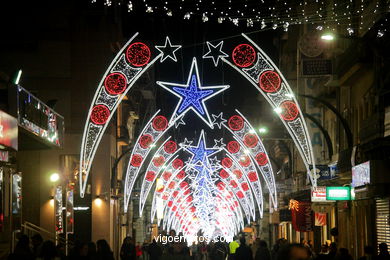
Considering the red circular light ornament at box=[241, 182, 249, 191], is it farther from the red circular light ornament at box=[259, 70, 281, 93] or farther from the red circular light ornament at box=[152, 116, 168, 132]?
the red circular light ornament at box=[259, 70, 281, 93]

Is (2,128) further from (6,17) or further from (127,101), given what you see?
(127,101)

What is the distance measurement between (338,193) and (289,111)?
3.62 metres

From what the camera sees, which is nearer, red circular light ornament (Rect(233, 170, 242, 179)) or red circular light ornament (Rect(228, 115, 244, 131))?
red circular light ornament (Rect(228, 115, 244, 131))

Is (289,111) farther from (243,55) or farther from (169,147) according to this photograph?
(169,147)

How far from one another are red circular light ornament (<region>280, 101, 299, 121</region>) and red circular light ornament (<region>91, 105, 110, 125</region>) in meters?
6.37

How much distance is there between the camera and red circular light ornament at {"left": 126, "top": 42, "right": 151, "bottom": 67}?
29938mm

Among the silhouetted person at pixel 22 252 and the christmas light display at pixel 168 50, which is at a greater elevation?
the christmas light display at pixel 168 50

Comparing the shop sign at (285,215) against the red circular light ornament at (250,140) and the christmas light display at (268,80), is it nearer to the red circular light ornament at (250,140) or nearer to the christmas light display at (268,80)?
the red circular light ornament at (250,140)

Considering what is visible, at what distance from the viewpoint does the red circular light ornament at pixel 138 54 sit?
29.9m

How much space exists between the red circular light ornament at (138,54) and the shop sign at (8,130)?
9863mm

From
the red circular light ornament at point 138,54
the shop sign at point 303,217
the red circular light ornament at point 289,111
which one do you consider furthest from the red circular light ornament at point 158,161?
the red circular light ornament at point 138,54

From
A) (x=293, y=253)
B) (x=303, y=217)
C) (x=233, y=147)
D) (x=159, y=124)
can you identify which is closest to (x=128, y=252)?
(x=303, y=217)

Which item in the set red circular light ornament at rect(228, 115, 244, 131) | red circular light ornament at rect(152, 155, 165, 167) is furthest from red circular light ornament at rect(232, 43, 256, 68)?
red circular light ornament at rect(152, 155, 165, 167)

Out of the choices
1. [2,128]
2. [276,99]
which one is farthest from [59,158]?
[2,128]
